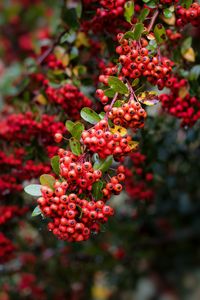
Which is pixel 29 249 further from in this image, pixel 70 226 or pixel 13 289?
pixel 70 226

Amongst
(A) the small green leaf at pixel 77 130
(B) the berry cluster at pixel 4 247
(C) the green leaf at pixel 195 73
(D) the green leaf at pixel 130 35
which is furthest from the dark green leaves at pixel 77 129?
(B) the berry cluster at pixel 4 247

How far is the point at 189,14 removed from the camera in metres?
1.90

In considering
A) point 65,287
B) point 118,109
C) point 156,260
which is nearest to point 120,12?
point 118,109

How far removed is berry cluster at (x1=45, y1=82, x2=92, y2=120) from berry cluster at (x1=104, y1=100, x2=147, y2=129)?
0.65 metres

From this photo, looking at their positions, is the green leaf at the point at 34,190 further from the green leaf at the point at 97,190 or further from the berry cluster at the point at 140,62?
the berry cluster at the point at 140,62

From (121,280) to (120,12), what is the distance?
2.64 meters

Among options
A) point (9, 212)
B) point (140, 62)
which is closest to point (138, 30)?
point (140, 62)

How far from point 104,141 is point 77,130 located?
0.17 metres

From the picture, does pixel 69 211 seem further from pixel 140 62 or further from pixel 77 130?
pixel 140 62

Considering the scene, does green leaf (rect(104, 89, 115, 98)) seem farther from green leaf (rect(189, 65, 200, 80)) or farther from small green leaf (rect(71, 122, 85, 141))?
green leaf (rect(189, 65, 200, 80))

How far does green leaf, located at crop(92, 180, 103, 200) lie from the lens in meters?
1.63

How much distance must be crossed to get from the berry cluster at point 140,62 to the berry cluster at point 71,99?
0.54m

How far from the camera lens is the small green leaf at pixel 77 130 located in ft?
5.63

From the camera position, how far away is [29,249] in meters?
3.75
